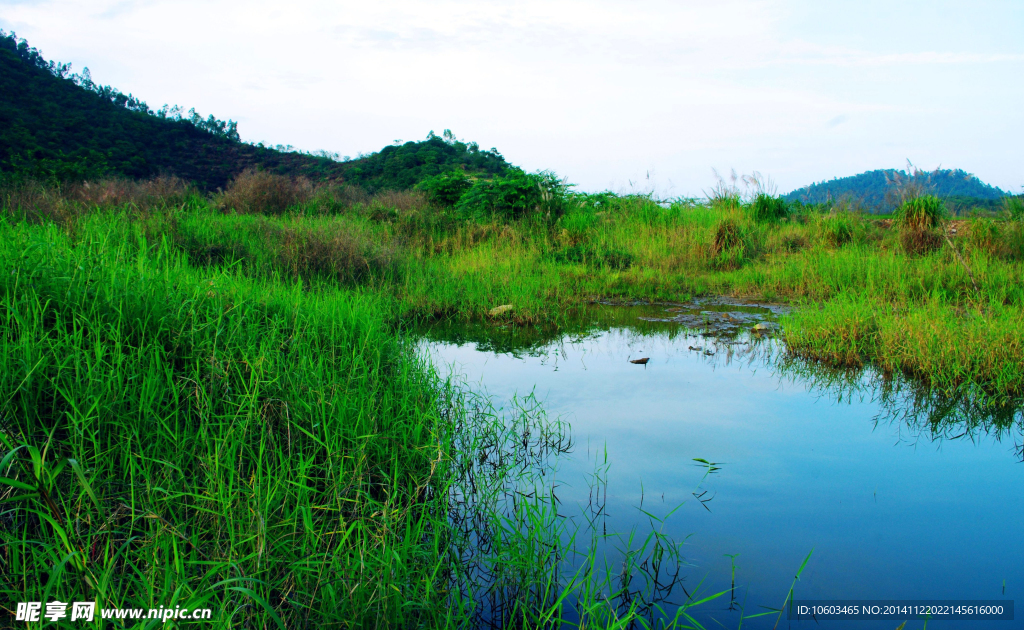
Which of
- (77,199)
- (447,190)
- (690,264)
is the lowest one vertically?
(690,264)

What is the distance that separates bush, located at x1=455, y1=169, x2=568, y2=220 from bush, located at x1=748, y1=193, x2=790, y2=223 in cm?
390

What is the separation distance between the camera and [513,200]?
11.4 meters

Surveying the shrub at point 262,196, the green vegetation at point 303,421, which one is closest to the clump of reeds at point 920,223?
the green vegetation at point 303,421

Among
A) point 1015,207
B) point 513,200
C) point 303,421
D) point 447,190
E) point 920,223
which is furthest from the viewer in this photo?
point 447,190

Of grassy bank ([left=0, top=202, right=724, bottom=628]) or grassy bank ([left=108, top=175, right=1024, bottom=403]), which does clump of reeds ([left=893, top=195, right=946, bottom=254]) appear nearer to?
grassy bank ([left=108, top=175, right=1024, bottom=403])

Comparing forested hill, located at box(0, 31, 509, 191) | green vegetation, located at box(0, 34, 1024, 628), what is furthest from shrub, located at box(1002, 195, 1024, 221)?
forested hill, located at box(0, 31, 509, 191)

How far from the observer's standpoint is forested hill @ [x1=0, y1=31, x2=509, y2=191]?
746 inches

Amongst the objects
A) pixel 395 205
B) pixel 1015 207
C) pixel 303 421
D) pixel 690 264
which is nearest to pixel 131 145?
pixel 395 205

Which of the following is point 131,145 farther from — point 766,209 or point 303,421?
point 303,421

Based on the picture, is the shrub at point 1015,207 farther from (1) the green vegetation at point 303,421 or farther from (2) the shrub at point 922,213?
(1) the green vegetation at point 303,421

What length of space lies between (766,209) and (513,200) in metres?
5.23

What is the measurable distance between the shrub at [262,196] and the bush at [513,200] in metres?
3.63

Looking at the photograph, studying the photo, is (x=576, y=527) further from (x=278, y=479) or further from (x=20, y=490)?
(x=20, y=490)

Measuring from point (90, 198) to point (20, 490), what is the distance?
25.8ft
